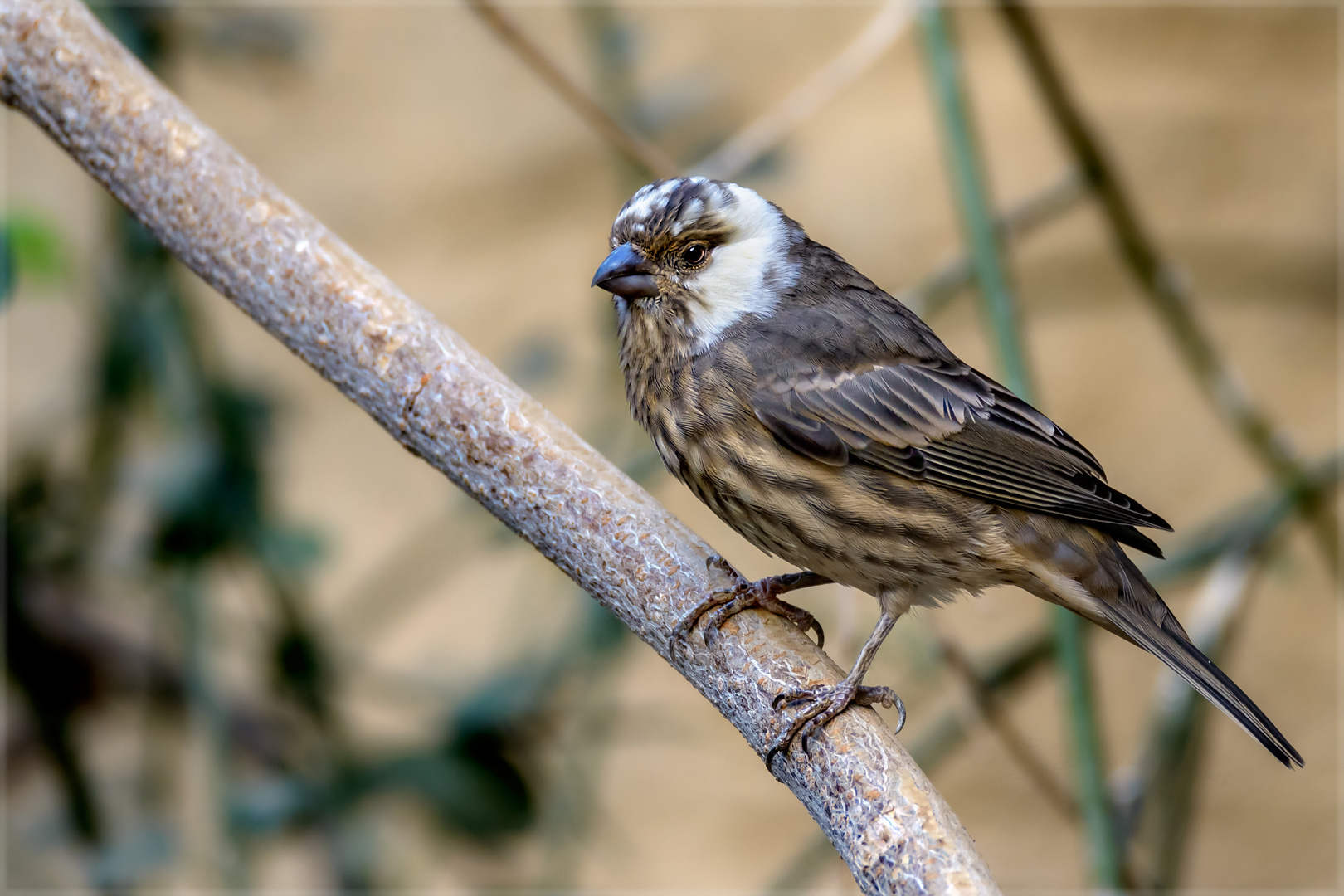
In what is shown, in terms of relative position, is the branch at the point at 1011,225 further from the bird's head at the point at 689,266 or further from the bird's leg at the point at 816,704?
the bird's leg at the point at 816,704

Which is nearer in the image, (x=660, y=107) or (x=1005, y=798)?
(x=660, y=107)

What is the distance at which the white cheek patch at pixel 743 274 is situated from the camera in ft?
7.30

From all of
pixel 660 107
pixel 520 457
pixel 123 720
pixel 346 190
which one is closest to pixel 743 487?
pixel 520 457

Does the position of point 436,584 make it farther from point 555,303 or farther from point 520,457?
point 520,457

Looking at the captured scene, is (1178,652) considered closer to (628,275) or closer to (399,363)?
(628,275)

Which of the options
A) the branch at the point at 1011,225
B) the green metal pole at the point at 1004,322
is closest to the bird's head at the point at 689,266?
the green metal pole at the point at 1004,322

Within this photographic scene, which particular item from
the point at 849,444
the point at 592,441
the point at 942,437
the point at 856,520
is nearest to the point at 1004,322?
the point at 942,437

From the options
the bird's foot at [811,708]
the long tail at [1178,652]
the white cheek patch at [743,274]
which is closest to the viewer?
the bird's foot at [811,708]

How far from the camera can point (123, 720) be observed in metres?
4.09

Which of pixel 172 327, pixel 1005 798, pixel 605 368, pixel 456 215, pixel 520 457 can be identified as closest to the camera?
pixel 520 457

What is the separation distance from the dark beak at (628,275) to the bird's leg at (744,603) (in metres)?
0.60

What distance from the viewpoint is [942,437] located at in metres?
2.18

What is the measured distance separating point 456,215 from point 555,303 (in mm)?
690

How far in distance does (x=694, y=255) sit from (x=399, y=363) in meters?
0.70
